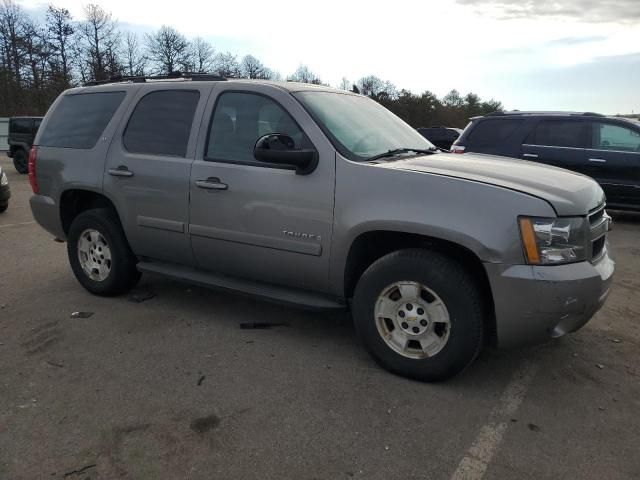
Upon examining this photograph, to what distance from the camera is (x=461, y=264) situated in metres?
3.28

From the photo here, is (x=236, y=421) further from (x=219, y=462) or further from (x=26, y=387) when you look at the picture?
(x=26, y=387)

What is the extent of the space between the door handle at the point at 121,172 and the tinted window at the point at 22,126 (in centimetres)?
1647

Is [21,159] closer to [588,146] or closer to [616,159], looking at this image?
[588,146]

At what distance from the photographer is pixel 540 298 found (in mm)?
2939

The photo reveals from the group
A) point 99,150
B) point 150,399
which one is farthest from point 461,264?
point 99,150

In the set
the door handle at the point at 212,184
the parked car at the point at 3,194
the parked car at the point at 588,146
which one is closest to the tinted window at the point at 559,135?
the parked car at the point at 588,146

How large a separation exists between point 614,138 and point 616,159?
13.6 inches

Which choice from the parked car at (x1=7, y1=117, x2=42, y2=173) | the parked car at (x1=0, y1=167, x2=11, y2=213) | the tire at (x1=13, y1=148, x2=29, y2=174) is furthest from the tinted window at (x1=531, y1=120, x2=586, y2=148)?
the tire at (x1=13, y1=148, x2=29, y2=174)

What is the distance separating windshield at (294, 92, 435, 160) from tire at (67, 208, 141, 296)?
6.98 ft

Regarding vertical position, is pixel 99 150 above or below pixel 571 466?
above

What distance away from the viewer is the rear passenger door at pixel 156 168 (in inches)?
166

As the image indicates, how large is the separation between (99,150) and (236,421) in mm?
2913

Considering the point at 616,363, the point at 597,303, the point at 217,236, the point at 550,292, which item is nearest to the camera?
the point at 550,292

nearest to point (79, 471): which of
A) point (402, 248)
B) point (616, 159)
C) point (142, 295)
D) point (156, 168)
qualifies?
point (402, 248)
